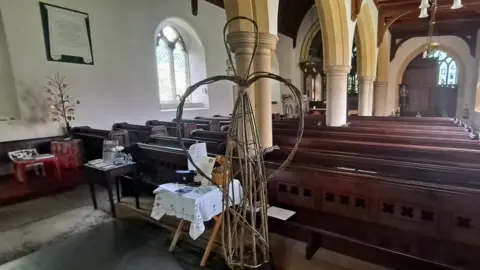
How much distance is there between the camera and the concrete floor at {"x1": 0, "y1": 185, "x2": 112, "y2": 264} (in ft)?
8.41

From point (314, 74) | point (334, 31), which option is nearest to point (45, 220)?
point (334, 31)

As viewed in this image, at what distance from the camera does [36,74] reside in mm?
5102

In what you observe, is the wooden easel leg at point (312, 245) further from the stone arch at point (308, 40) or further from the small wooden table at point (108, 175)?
the stone arch at point (308, 40)

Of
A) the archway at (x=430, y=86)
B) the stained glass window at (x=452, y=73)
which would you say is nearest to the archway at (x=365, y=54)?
the archway at (x=430, y=86)

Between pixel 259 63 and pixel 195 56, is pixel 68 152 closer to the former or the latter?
pixel 259 63

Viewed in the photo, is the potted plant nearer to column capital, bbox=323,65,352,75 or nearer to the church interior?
the church interior

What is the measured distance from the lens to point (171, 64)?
802cm

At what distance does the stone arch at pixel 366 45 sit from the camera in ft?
24.2

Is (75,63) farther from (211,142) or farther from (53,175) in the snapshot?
(211,142)

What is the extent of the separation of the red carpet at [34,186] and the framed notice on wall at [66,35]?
7.27 feet

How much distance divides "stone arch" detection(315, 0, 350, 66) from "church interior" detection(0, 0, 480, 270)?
23 mm

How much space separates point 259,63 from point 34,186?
382cm

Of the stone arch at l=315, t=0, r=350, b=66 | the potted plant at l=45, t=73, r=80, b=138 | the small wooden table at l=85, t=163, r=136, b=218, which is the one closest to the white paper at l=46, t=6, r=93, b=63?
the potted plant at l=45, t=73, r=80, b=138

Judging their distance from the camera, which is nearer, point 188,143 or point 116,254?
point 116,254
